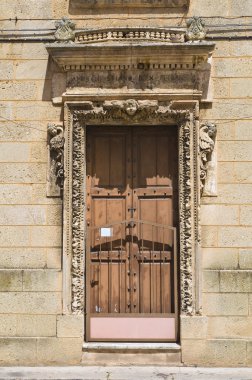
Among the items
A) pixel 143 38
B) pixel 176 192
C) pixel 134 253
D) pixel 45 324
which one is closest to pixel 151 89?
pixel 143 38

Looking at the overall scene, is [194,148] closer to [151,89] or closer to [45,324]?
[151,89]

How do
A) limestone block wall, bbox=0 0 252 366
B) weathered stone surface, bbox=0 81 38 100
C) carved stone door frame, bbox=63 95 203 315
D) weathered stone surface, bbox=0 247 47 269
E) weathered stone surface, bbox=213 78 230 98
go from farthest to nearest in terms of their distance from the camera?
weathered stone surface, bbox=0 81 38 100
weathered stone surface, bbox=213 78 230 98
weathered stone surface, bbox=0 247 47 269
carved stone door frame, bbox=63 95 203 315
limestone block wall, bbox=0 0 252 366

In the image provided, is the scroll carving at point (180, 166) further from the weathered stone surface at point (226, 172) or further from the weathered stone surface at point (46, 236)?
the weathered stone surface at point (226, 172)

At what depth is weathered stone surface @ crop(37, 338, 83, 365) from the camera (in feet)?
25.9

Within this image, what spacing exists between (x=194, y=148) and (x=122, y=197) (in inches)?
50.3

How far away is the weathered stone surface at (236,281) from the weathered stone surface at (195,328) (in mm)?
530

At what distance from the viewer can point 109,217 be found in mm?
8359

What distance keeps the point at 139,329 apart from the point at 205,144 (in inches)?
111

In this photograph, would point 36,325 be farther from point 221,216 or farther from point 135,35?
point 135,35

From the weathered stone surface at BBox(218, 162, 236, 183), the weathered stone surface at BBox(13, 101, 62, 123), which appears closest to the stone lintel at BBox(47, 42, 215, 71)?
the weathered stone surface at BBox(13, 101, 62, 123)

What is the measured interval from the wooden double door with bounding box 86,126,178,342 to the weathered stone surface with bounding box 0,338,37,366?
806mm

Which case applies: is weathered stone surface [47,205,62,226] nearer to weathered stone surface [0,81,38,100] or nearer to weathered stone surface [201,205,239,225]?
weathered stone surface [0,81,38,100]

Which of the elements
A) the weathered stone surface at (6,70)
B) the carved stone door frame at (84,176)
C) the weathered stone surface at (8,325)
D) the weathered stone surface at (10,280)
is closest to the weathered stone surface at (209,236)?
the carved stone door frame at (84,176)

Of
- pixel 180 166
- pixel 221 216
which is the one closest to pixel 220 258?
pixel 221 216
